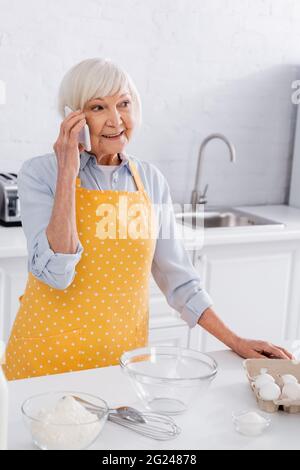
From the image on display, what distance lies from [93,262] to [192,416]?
57 cm

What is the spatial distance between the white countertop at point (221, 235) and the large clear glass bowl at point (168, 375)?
44.0 inches

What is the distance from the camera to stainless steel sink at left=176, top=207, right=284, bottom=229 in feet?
10.9

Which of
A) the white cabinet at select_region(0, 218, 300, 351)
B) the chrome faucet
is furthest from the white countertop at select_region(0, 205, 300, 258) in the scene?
the chrome faucet

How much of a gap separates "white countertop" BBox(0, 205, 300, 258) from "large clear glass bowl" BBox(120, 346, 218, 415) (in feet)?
3.67

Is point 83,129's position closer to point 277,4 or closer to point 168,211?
point 168,211

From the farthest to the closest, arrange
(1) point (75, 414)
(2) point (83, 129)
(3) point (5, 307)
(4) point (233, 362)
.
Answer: (3) point (5, 307), (2) point (83, 129), (4) point (233, 362), (1) point (75, 414)

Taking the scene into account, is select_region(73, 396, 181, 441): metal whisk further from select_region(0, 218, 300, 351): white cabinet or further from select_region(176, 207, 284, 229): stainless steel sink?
select_region(176, 207, 284, 229): stainless steel sink

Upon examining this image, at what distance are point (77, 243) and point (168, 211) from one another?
37cm

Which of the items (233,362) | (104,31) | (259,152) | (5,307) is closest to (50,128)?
(104,31)

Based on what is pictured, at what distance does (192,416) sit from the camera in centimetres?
132

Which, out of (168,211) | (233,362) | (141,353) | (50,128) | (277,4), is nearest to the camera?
(141,353)

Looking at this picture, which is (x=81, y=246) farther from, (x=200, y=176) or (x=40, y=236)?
(x=200, y=176)

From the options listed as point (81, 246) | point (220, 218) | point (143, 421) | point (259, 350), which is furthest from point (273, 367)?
point (220, 218)

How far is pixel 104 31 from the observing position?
3055 millimetres
